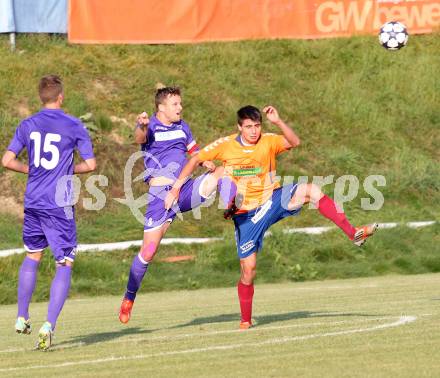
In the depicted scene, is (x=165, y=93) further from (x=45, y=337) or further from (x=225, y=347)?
(x=225, y=347)

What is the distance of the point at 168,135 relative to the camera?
489 inches

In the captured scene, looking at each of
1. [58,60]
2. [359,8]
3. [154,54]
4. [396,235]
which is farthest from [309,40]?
[396,235]

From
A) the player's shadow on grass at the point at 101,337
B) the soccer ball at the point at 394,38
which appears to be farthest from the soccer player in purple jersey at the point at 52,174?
the soccer ball at the point at 394,38

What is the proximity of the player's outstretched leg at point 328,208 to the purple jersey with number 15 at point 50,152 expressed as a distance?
7.52 feet

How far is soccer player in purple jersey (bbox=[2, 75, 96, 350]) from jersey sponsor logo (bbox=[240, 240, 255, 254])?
1.94m

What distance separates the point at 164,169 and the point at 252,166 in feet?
5.02

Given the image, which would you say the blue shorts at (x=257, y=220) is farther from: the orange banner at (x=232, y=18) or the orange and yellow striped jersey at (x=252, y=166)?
the orange banner at (x=232, y=18)

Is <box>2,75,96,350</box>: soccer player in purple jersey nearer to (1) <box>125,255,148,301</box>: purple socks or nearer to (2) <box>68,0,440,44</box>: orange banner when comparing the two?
(1) <box>125,255,148,301</box>: purple socks

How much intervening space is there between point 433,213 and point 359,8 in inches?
228

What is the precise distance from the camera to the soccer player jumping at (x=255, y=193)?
11102mm

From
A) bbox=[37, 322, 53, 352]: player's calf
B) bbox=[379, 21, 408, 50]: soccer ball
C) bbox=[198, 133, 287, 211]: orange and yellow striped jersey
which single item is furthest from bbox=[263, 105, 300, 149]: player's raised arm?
bbox=[379, 21, 408, 50]: soccer ball

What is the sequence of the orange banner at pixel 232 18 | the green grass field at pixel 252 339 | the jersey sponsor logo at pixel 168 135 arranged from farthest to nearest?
the orange banner at pixel 232 18 < the jersey sponsor logo at pixel 168 135 < the green grass field at pixel 252 339

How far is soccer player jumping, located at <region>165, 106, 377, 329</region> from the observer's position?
11102mm

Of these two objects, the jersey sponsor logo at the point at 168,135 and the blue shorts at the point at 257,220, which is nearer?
the blue shorts at the point at 257,220
